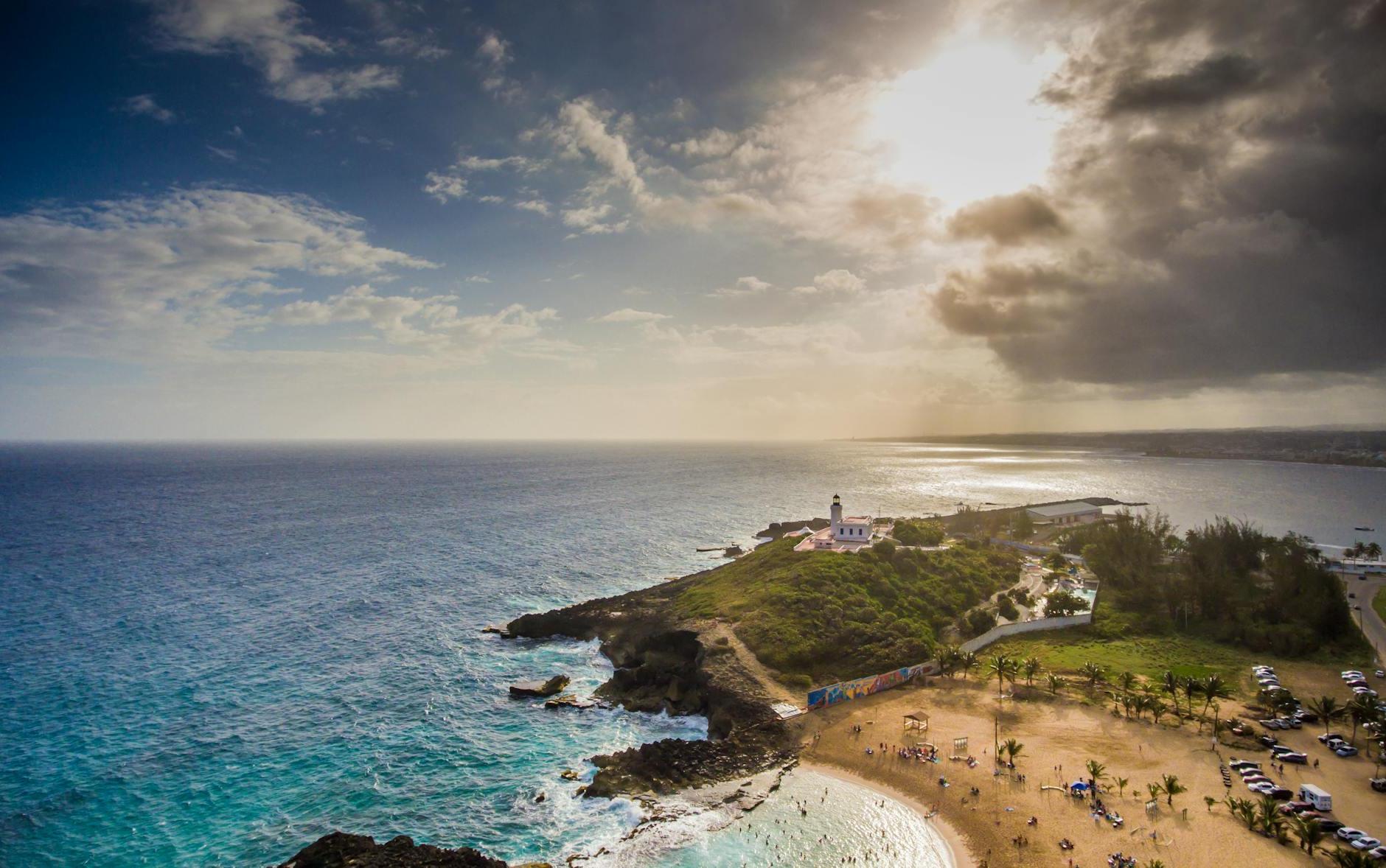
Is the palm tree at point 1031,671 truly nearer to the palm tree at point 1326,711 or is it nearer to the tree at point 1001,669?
the tree at point 1001,669

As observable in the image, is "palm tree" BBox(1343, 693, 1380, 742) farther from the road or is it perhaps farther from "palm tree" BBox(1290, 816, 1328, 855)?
the road

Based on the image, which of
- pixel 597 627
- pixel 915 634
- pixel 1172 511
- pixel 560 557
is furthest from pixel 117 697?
pixel 1172 511

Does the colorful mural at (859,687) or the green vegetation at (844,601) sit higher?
the green vegetation at (844,601)

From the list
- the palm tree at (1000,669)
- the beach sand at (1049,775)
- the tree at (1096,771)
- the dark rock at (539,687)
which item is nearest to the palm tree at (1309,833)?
the beach sand at (1049,775)

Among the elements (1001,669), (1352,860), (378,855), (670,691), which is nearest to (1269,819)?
(1352,860)

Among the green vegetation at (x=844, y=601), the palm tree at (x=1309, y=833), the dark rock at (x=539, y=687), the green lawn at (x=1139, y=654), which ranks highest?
the green vegetation at (x=844, y=601)

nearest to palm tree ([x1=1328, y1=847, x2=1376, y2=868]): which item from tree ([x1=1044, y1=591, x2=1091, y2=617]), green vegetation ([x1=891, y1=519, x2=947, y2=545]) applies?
tree ([x1=1044, y1=591, x2=1091, y2=617])

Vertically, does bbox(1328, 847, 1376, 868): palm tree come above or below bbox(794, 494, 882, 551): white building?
below
